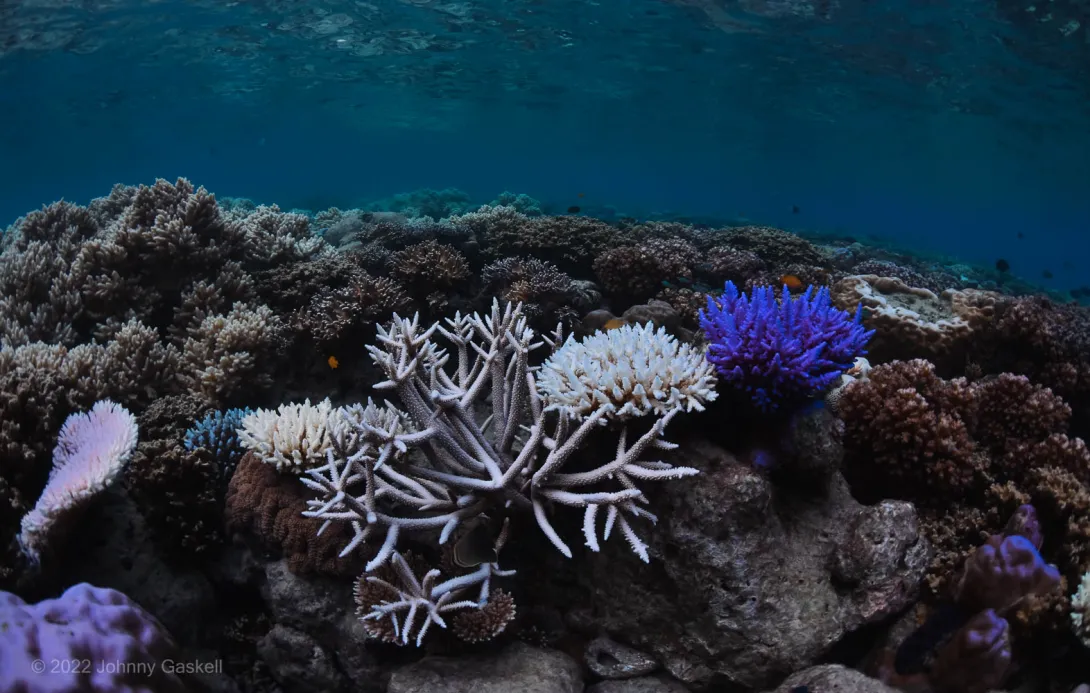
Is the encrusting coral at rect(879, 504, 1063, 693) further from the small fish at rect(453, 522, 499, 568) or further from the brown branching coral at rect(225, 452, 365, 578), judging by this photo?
the brown branching coral at rect(225, 452, 365, 578)

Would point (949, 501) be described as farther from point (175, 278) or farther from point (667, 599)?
point (175, 278)

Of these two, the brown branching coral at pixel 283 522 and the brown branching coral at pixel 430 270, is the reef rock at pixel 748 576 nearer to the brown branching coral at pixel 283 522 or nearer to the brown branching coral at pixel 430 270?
the brown branching coral at pixel 283 522

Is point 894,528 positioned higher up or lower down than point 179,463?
higher up

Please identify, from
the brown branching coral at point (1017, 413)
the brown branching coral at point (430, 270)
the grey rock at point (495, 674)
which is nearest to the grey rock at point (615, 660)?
the grey rock at point (495, 674)

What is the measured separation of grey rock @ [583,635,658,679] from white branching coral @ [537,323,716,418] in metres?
1.49

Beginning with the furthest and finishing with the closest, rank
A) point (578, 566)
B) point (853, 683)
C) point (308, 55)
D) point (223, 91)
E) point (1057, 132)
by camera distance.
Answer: point (223, 91) → point (1057, 132) → point (308, 55) → point (578, 566) → point (853, 683)

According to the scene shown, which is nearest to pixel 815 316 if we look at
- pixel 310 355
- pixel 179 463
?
pixel 179 463

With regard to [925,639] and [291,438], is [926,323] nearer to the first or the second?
[925,639]

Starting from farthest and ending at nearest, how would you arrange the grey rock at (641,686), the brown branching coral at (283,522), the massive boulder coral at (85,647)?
the brown branching coral at (283,522) → the grey rock at (641,686) → the massive boulder coral at (85,647)

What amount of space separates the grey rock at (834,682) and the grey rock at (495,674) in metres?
1.22

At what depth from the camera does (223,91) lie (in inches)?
1603

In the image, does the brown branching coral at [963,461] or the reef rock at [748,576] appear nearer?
the reef rock at [748,576]

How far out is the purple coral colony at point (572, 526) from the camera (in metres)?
3.08

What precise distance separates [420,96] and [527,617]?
152ft
